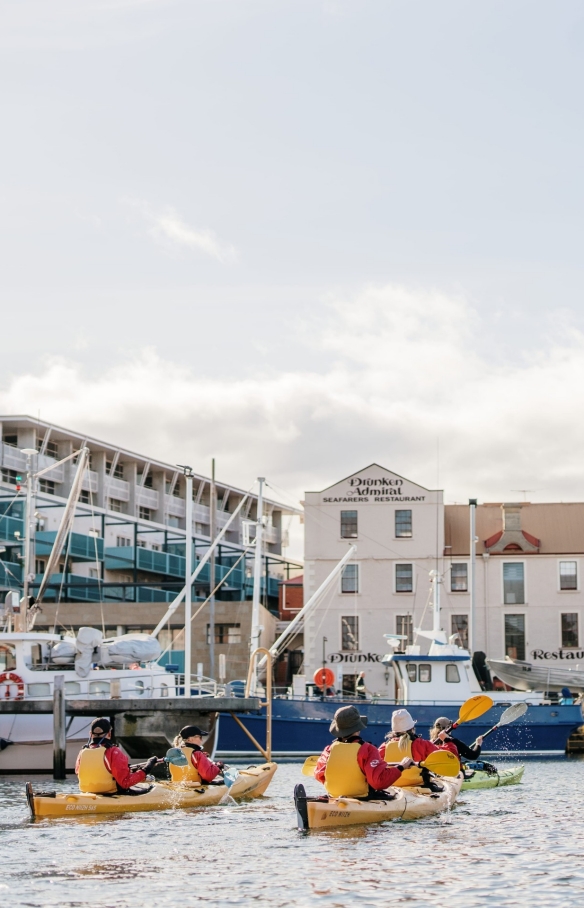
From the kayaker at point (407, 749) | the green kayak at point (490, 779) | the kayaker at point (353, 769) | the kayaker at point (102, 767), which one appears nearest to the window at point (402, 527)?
the green kayak at point (490, 779)

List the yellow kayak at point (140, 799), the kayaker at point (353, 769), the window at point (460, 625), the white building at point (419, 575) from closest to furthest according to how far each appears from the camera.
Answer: the kayaker at point (353, 769)
the yellow kayak at point (140, 799)
the white building at point (419, 575)
the window at point (460, 625)

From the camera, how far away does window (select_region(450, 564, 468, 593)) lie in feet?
194

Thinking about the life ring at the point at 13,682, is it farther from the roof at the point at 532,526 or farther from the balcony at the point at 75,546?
the balcony at the point at 75,546

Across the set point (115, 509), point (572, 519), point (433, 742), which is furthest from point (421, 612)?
point (433, 742)

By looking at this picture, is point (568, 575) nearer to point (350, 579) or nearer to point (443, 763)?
point (350, 579)

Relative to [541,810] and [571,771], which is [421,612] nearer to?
[571,771]

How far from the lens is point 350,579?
59656 millimetres

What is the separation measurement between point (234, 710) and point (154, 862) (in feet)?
48.8

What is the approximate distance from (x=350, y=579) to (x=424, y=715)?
18995 mm

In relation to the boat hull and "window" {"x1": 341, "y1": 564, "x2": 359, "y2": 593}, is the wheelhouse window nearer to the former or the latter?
"window" {"x1": 341, "y1": 564, "x2": 359, "y2": 593}

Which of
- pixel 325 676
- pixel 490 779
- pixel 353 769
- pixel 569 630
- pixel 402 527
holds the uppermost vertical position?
pixel 402 527

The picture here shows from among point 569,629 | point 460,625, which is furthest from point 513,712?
point 569,629

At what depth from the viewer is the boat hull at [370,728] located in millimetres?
40438

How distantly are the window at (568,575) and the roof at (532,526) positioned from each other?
1.82 feet
